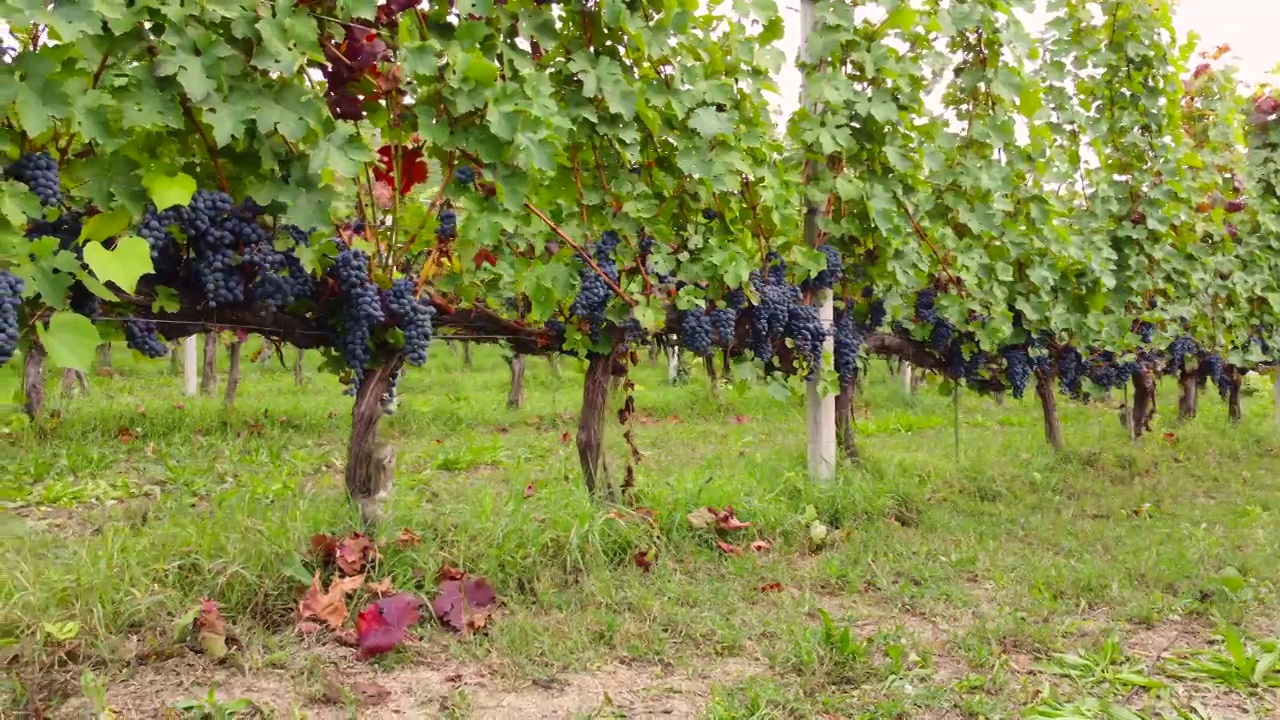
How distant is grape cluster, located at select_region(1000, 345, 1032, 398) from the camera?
6.39m

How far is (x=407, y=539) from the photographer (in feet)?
11.0

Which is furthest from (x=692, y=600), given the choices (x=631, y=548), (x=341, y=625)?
(x=341, y=625)

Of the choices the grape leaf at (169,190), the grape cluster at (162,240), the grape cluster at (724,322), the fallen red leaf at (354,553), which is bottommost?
the fallen red leaf at (354,553)

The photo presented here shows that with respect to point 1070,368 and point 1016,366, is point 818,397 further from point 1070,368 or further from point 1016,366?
point 1070,368

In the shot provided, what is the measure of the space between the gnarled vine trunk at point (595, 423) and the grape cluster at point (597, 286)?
212mm

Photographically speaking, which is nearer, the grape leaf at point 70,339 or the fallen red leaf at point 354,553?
the grape leaf at point 70,339

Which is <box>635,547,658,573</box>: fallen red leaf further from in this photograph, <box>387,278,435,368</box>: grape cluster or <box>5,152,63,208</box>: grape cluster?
<box>5,152,63,208</box>: grape cluster

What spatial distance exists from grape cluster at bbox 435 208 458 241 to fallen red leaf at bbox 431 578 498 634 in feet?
4.00

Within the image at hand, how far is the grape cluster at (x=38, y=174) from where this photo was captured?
2373 millimetres

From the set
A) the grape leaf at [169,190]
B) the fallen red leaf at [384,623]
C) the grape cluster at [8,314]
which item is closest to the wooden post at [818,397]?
the fallen red leaf at [384,623]

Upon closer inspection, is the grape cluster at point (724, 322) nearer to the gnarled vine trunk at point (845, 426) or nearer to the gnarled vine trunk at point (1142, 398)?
the gnarled vine trunk at point (845, 426)

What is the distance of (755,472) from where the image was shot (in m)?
5.54

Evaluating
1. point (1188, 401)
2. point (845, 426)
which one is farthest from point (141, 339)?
point (1188, 401)

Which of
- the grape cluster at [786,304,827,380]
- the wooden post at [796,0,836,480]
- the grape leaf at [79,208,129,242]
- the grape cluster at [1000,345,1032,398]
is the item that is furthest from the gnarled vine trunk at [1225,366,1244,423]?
the grape leaf at [79,208,129,242]
